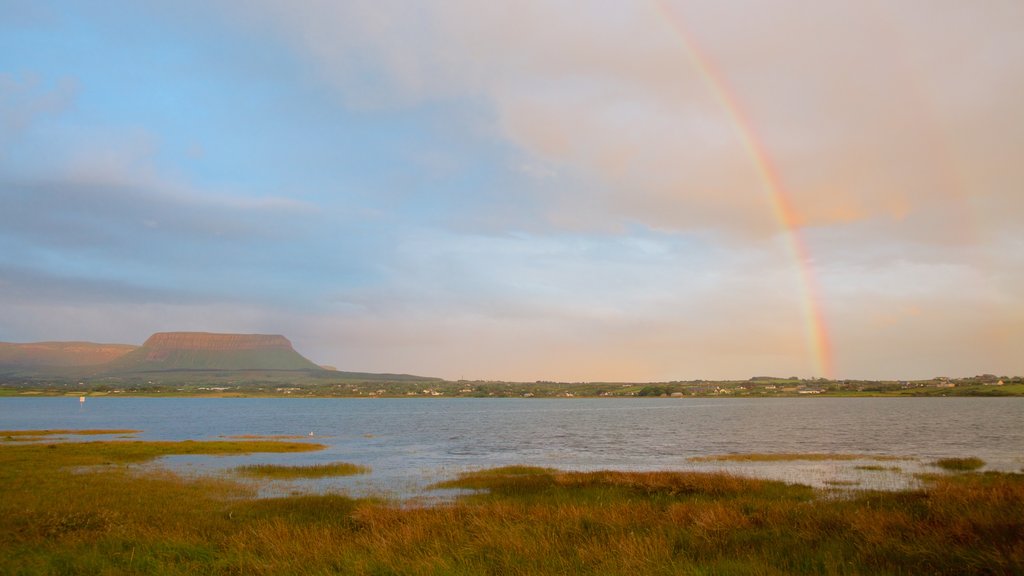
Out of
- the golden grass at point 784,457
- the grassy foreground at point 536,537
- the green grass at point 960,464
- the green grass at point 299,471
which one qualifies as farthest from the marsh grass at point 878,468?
the green grass at point 299,471

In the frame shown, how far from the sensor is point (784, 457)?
182 ft

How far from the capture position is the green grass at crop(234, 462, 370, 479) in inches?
1748

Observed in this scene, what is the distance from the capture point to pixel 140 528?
1955 centimetres

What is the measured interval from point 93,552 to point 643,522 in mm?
14497

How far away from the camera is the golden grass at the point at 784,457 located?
53.8 m

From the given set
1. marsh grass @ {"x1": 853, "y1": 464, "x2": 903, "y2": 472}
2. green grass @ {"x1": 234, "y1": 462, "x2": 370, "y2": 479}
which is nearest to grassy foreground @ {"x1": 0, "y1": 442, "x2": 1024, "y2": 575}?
green grass @ {"x1": 234, "y1": 462, "x2": 370, "y2": 479}

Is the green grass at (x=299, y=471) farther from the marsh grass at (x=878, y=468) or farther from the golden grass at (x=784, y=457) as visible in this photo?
the marsh grass at (x=878, y=468)

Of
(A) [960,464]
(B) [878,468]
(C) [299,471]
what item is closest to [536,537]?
(C) [299,471]

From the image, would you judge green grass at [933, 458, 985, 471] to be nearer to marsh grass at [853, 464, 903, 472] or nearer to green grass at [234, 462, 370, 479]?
marsh grass at [853, 464, 903, 472]

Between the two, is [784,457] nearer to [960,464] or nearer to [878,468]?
[878,468]

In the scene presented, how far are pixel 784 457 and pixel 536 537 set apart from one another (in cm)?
4511

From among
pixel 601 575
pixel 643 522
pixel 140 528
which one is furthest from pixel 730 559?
pixel 140 528

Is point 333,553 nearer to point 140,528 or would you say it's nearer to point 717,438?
point 140,528

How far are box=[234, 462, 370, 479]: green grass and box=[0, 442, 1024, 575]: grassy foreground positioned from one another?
1496 centimetres
